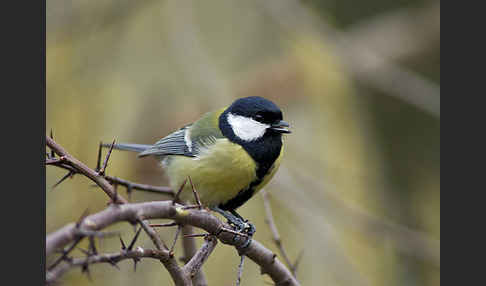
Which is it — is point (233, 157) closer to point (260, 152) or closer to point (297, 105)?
point (260, 152)

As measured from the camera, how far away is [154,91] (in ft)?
15.6

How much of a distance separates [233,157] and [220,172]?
4.0 inches

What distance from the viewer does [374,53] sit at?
4395mm

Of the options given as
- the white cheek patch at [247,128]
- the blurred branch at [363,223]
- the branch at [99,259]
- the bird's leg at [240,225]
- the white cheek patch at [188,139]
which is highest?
the branch at [99,259]

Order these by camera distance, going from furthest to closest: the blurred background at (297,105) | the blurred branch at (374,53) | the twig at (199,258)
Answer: the blurred branch at (374,53), the blurred background at (297,105), the twig at (199,258)

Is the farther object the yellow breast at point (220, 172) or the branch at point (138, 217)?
the yellow breast at point (220, 172)

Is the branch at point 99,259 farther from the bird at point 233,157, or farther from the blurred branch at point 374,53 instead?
the blurred branch at point 374,53

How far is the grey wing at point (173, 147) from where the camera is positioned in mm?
2887

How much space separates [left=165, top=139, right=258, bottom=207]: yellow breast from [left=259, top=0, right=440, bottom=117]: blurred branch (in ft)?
5.99

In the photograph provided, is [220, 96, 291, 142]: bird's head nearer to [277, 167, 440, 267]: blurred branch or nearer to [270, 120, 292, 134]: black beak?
[270, 120, 292, 134]: black beak

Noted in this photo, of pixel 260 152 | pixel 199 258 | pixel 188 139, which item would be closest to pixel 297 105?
pixel 188 139

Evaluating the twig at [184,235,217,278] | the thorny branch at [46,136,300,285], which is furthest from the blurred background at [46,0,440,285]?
the thorny branch at [46,136,300,285]

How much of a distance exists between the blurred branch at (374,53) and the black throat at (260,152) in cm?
165

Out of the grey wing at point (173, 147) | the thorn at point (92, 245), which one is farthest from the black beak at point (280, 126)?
the thorn at point (92, 245)
